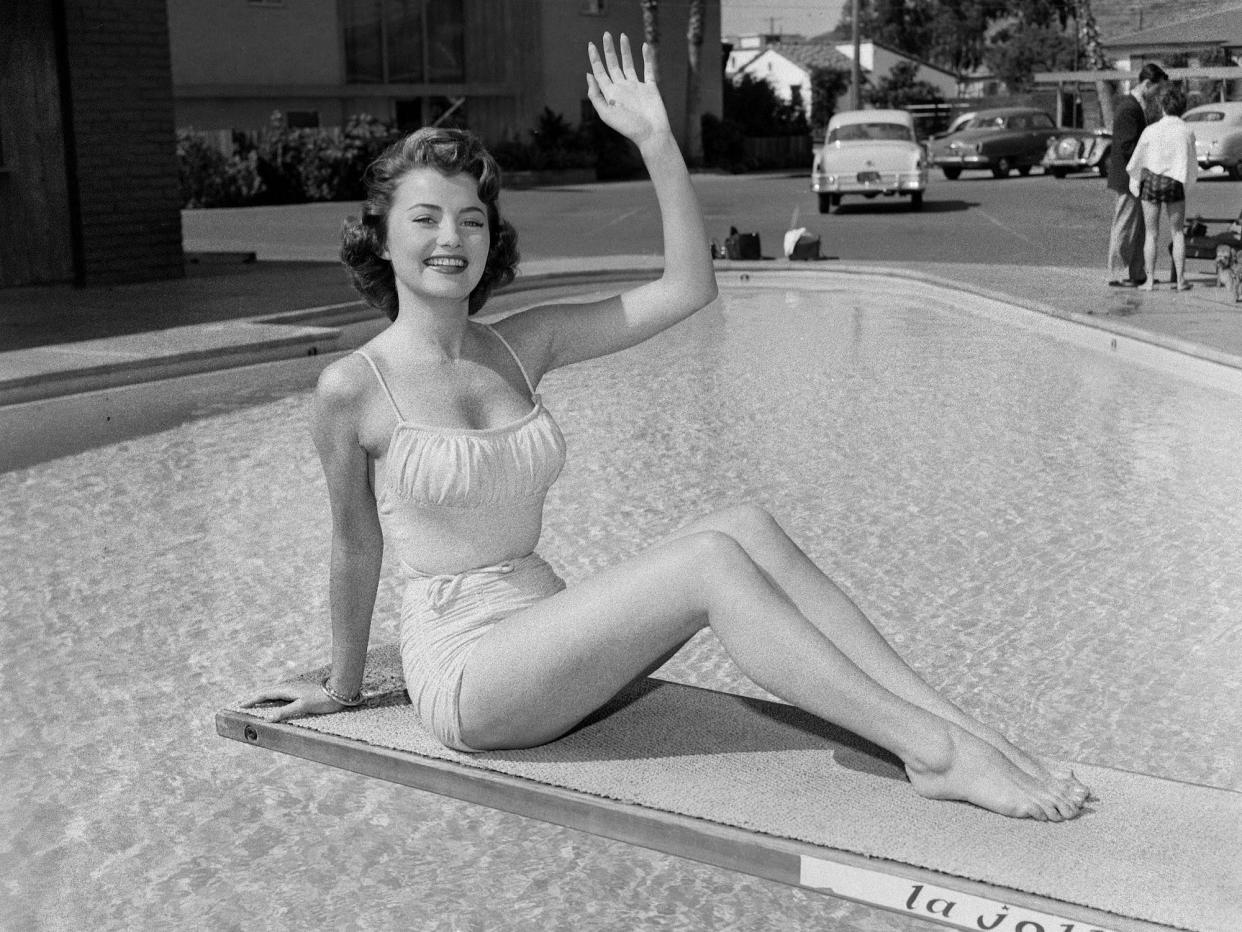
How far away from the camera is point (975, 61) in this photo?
13050 centimetres

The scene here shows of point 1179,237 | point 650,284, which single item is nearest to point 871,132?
point 1179,237

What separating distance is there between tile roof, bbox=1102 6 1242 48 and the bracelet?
16196mm

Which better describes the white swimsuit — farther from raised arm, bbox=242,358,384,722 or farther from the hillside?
the hillside

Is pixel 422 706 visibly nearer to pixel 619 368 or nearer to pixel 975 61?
pixel 619 368

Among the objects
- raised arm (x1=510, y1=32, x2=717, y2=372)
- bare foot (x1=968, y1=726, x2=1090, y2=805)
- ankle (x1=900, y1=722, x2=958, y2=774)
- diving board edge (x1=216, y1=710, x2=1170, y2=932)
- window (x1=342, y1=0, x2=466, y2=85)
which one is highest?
window (x1=342, y1=0, x2=466, y2=85)

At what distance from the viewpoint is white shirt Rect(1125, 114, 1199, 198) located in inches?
533

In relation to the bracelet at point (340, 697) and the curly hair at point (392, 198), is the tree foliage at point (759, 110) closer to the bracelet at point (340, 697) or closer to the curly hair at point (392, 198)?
the curly hair at point (392, 198)

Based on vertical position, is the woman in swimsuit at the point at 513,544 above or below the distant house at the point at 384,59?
below

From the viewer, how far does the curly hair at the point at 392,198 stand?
152 inches

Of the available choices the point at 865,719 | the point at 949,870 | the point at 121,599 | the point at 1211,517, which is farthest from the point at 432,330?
the point at 1211,517

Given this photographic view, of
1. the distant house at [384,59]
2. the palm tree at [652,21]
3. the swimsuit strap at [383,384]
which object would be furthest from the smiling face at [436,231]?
the palm tree at [652,21]

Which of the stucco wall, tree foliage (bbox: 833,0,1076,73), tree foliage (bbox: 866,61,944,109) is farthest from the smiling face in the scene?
tree foliage (bbox: 833,0,1076,73)

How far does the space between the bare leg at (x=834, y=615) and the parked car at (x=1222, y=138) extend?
3029cm

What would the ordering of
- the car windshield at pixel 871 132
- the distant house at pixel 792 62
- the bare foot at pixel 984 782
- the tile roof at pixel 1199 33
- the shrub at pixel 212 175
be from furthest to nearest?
1. the distant house at pixel 792 62
2. the shrub at pixel 212 175
3. the car windshield at pixel 871 132
4. the tile roof at pixel 1199 33
5. the bare foot at pixel 984 782
